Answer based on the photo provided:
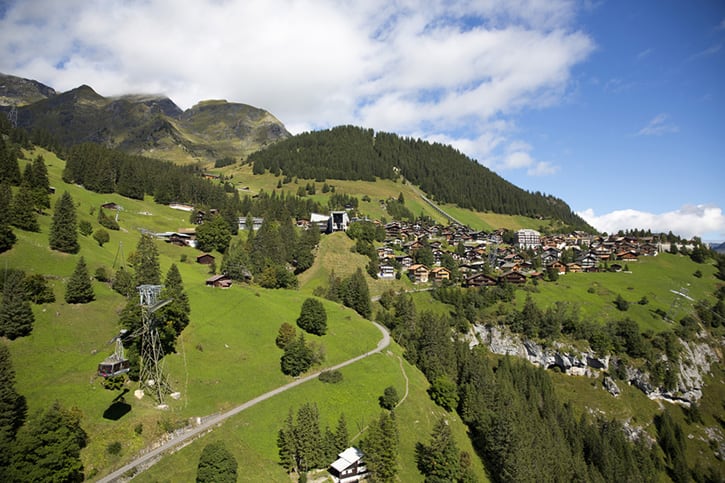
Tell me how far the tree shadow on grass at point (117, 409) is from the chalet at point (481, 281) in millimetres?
113305

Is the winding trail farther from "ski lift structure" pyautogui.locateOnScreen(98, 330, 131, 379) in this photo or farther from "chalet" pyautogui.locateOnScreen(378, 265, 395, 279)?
"chalet" pyautogui.locateOnScreen(378, 265, 395, 279)

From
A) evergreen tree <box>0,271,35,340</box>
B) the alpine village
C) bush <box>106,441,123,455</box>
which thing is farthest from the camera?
evergreen tree <box>0,271,35,340</box>

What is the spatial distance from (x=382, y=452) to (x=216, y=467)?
901 inches

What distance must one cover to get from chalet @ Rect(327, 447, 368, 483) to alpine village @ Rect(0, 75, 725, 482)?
1.27 ft

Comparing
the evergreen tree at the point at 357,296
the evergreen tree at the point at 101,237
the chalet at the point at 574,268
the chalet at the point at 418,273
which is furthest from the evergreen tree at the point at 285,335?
the chalet at the point at 574,268

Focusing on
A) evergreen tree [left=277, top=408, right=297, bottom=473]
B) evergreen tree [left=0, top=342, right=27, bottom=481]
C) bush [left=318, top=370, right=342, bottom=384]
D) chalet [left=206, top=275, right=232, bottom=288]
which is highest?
chalet [left=206, top=275, right=232, bottom=288]

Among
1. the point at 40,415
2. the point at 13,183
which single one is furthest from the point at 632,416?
the point at 13,183

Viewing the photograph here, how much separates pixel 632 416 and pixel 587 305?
36722 mm

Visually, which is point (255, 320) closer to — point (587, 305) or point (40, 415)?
point (40, 415)

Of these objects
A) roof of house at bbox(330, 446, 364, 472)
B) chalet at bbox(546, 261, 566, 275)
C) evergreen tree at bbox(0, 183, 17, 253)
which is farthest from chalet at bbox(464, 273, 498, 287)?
evergreen tree at bbox(0, 183, 17, 253)

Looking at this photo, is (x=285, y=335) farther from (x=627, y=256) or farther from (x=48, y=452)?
(x=627, y=256)

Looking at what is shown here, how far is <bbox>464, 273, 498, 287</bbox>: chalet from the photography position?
454ft

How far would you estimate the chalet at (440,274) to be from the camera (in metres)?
143

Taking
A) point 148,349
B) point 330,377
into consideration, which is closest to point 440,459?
point 330,377
